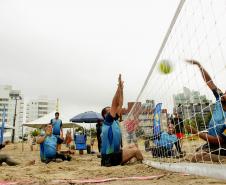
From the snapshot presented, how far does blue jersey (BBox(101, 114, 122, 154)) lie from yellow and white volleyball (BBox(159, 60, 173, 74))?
1.10 metres

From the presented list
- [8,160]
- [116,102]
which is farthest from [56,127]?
[116,102]

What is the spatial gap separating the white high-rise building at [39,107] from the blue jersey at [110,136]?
14045 centimetres

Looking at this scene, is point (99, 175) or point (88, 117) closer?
point (99, 175)

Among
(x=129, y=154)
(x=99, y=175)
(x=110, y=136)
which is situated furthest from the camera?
(x=129, y=154)

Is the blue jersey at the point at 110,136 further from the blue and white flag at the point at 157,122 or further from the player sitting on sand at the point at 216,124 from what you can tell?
the player sitting on sand at the point at 216,124

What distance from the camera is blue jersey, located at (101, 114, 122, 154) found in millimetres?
4100

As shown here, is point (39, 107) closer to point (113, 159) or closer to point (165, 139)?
point (165, 139)

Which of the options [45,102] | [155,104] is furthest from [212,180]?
[45,102]

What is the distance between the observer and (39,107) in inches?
5595

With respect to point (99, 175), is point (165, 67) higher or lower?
higher

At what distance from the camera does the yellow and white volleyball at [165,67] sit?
439cm

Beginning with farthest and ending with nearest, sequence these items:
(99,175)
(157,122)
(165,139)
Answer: (157,122)
(165,139)
(99,175)

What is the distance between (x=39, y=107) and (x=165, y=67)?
467 ft

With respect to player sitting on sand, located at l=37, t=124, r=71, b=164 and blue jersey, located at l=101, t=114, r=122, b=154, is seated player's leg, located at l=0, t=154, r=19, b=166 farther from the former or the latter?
blue jersey, located at l=101, t=114, r=122, b=154
